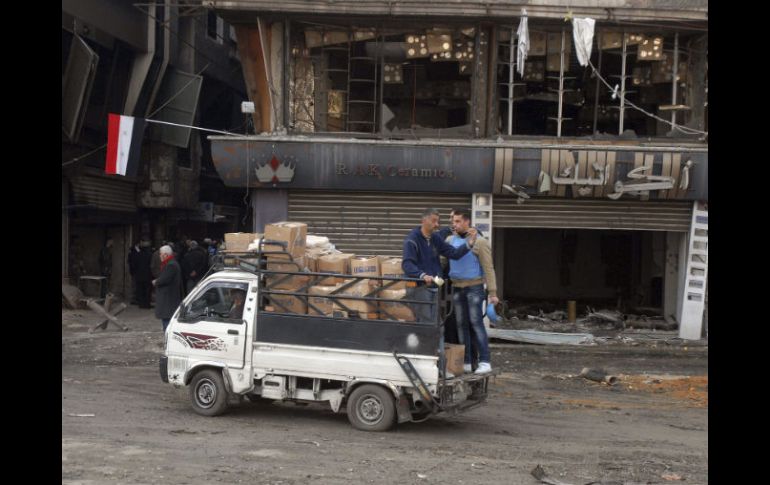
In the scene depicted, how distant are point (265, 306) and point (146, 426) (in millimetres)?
1896

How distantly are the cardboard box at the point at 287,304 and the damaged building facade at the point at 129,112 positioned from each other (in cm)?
1306

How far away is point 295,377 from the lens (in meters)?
9.86

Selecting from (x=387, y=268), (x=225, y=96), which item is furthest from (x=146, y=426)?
(x=225, y=96)

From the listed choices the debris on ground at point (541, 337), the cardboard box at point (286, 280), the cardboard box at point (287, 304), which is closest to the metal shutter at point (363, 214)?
the debris on ground at point (541, 337)

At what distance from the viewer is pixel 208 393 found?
400 inches

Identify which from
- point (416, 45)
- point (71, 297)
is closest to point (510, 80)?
point (416, 45)

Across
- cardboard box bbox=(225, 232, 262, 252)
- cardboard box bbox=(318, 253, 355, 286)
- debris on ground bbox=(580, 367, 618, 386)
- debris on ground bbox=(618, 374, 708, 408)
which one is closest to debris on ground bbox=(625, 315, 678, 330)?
debris on ground bbox=(618, 374, 708, 408)

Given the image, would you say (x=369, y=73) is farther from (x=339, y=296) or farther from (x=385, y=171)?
(x=339, y=296)

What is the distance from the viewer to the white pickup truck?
938 centimetres

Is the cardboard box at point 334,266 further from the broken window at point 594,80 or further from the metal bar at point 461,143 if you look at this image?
the broken window at point 594,80

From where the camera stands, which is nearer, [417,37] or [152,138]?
[417,37]

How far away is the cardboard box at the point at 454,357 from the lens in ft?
31.5

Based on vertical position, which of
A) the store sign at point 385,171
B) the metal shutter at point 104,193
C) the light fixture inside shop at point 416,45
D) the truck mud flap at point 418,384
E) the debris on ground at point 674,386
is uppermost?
the light fixture inside shop at point 416,45
